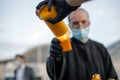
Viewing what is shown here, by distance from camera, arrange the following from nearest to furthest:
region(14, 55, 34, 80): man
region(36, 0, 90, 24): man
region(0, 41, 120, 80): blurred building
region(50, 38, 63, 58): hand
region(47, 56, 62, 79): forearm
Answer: region(36, 0, 90, 24): man < region(50, 38, 63, 58): hand < region(47, 56, 62, 79): forearm < region(14, 55, 34, 80): man < region(0, 41, 120, 80): blurred building

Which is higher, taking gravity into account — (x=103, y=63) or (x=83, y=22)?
(x=83, y=22)

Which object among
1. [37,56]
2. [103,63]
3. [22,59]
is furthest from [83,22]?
[37,56]

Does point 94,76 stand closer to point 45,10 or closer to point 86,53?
point 86,53

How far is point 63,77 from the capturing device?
3.19 meters

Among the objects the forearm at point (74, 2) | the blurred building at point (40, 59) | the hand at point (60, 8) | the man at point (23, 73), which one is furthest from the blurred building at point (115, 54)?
the forearm at point (74, 2)

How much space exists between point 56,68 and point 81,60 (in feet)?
0.97

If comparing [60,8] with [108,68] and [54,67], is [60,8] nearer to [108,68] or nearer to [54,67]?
[54,67]

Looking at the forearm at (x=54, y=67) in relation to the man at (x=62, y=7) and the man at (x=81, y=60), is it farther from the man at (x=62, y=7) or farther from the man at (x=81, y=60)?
the man at (x=62, y=7)

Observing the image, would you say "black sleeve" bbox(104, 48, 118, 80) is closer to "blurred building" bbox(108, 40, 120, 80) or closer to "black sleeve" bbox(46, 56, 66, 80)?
"black sleeve" bbox(46, 56, 66, 80)

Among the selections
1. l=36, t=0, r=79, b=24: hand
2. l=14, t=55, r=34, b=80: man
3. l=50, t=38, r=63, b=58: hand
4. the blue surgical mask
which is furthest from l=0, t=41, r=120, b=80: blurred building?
l=36, t=0, r=79, b=24: hand

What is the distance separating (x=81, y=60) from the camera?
3.32m

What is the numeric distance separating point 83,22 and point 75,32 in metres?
0.12

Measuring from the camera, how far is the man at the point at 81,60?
3.13 meters

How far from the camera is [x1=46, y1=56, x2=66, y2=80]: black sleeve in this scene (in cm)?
307
